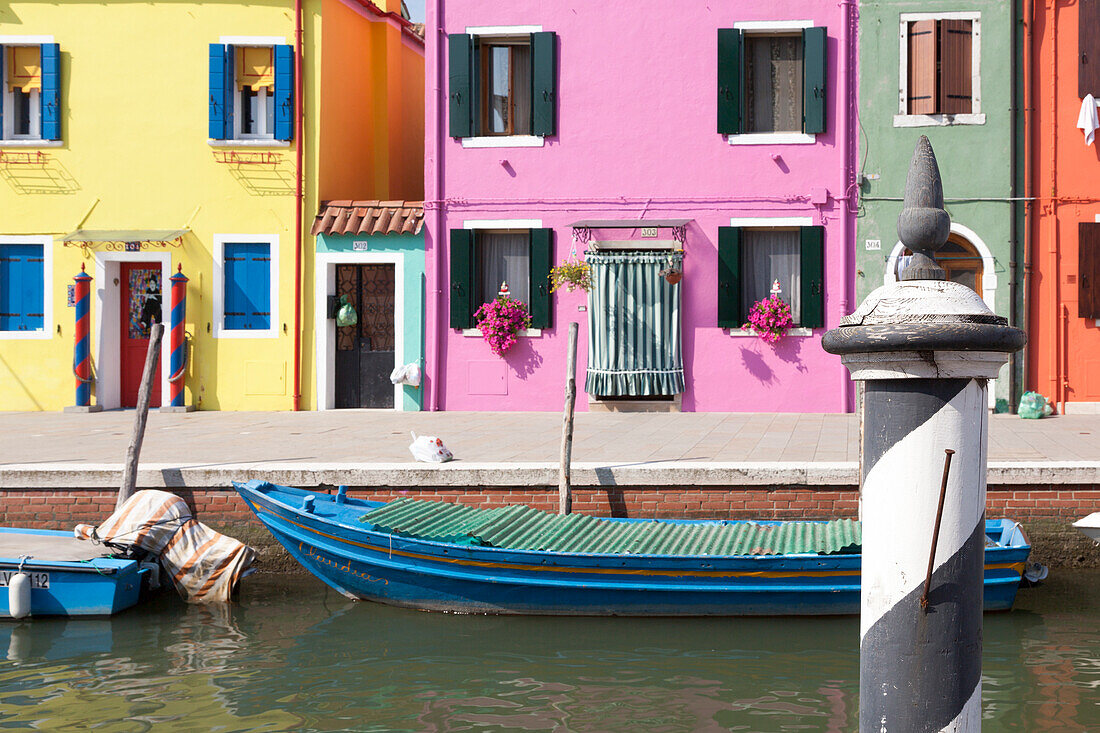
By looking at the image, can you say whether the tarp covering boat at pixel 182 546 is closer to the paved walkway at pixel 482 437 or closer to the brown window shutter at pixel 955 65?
the paved walkway at pixel 482 437

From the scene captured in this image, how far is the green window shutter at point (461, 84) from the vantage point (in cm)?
1504

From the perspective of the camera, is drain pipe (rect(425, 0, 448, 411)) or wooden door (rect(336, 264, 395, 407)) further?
wooden door (rect(336, 264, 395, 407))

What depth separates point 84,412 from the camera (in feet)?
49.4

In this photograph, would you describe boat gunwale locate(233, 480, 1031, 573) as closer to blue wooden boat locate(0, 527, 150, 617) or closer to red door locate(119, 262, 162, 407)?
blue wooden boat locate(0, 527, 150, 617)

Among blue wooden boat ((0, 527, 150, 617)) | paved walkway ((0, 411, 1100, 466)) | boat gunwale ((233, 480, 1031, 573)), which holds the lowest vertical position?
blue wooden boat ((0, 527, 150, 617))

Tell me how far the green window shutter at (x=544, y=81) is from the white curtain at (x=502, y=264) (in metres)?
1.50

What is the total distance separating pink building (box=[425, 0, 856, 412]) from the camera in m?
14.5

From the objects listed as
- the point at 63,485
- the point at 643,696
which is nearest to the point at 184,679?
the point at 643,696

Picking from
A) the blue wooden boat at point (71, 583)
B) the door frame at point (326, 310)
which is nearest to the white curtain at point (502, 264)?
the door frame at point (326, 310)

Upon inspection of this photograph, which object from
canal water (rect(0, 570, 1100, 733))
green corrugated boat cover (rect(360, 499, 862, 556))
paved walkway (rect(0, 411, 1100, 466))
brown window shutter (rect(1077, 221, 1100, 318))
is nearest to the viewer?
canal water (rect(0, 570, 1100, 733))

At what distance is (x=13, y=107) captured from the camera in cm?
1560

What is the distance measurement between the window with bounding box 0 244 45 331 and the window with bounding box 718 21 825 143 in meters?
9.56

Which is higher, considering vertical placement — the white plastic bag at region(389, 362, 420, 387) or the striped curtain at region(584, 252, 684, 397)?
the striped curtain at region(584, 252, 684, 397)

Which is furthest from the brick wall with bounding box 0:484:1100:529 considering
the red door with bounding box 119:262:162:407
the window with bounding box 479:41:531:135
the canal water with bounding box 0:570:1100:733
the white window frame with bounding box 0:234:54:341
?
the window with bounding box 479:41:531:135
